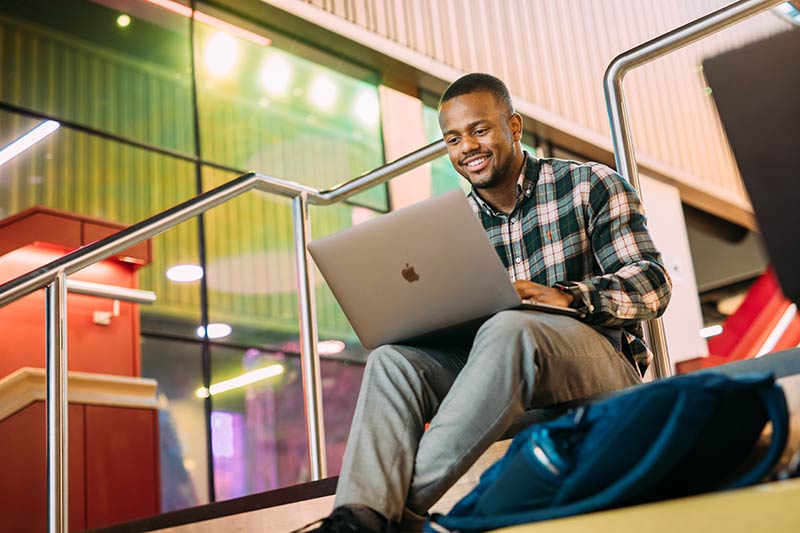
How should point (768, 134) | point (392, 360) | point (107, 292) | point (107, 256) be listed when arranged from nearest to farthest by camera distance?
1. point (768, 134)
2. point (392, 360)
3. point (107, 256)
4. point (107, 292)

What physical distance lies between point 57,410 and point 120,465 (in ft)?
4.76

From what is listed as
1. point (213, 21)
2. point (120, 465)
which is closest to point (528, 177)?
point (120, 465)

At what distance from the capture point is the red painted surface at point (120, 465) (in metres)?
3.62

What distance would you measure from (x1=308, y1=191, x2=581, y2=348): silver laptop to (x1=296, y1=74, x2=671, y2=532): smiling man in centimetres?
7

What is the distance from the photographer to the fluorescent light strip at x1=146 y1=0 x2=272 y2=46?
5.55m

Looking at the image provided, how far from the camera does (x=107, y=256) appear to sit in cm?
246

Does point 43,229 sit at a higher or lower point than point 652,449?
higher

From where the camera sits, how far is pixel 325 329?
599cm

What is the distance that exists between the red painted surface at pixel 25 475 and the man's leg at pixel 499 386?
2.41m

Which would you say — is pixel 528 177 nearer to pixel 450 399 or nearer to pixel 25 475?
pixel 450 399

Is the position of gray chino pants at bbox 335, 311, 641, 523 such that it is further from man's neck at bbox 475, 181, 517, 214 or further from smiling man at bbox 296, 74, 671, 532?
man's neck at bbox 475, 181, 517, 214

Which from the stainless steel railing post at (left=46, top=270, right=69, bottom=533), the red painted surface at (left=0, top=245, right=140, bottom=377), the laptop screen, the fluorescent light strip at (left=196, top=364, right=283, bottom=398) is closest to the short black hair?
the laptop screen

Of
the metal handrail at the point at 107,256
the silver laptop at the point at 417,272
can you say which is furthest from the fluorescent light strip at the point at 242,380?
the silver laptop at the point at 417,272

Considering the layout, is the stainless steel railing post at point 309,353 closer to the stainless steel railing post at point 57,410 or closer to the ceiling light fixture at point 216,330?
the stainless steel railing post at point 57,410
